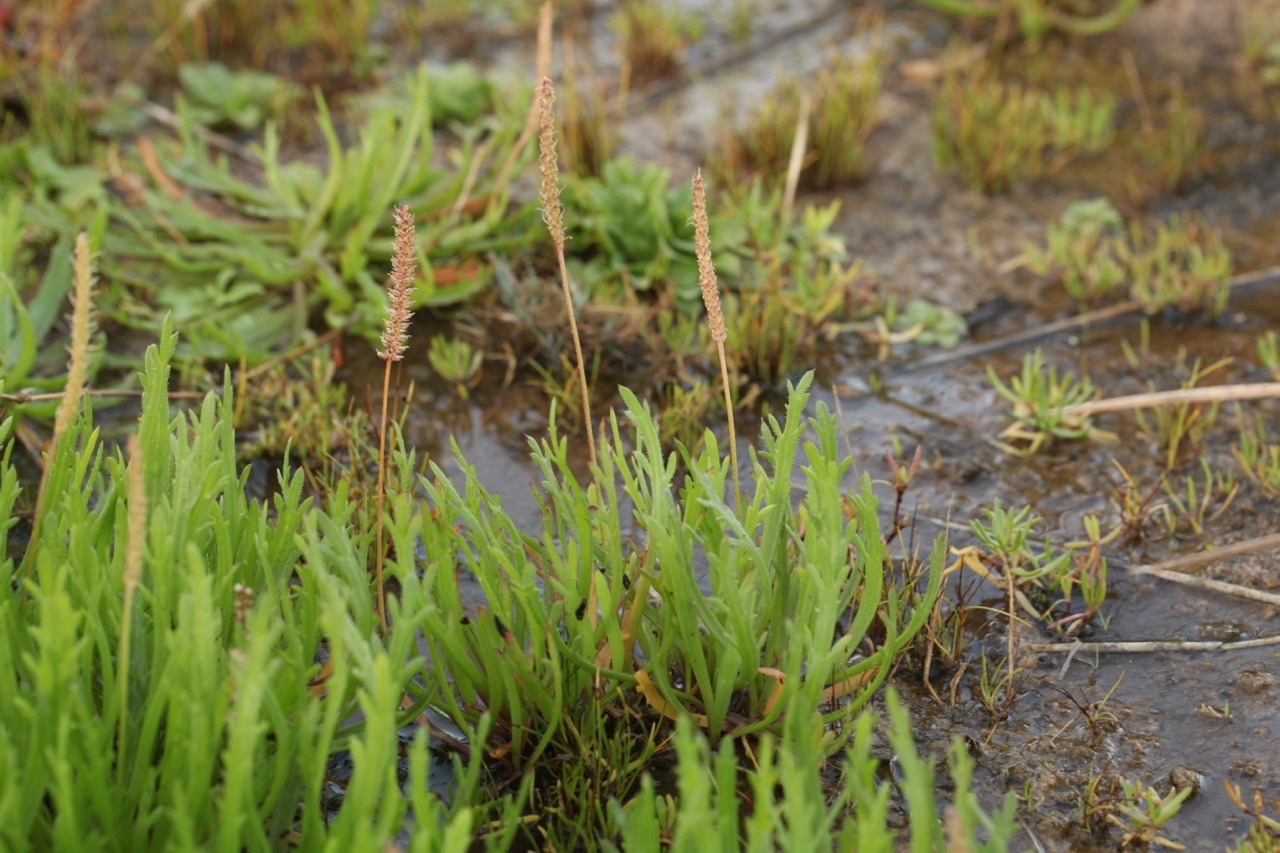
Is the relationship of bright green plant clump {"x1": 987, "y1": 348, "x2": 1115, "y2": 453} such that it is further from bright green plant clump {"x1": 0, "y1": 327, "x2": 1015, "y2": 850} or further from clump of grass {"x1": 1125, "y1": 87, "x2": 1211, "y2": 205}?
clump of grass {"x1": 1125, "y1": 87, "x2": 1211, "y2": 205}

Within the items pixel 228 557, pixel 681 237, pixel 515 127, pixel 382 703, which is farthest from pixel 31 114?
pixel 382 703

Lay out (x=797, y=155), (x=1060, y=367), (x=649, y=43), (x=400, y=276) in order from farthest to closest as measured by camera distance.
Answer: (x=649, y=43) → (x=797, y=155) → (x=1060, y=367) → (x=400, y=276)

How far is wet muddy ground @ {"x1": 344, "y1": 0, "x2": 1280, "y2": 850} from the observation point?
1.98 m

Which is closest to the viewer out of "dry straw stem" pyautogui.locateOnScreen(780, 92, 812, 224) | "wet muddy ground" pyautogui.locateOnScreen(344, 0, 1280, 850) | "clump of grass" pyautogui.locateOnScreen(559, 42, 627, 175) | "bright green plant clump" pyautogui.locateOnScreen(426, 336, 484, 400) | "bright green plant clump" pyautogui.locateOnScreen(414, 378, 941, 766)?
"bright green plant clump" pyautogui.locateOnScreen(414, 378, 941, 766)

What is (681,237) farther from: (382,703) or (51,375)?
(382,703)

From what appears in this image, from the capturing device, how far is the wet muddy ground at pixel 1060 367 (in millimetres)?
1981

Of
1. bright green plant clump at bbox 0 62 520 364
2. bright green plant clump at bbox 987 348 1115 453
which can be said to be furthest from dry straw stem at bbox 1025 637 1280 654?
bright green plant clump at bbox 0 62 520 364

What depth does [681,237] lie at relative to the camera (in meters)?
3.31

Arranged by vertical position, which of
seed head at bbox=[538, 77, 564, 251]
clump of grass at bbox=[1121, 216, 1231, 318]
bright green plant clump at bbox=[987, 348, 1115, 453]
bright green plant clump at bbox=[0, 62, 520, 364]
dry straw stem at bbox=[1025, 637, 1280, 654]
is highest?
seed head at bbox=[538, 77, 564, 251]

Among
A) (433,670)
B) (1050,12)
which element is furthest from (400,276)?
→ (1050,12)

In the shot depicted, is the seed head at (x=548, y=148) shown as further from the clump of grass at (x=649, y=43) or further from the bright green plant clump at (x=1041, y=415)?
the clump of grass at (x=649, y=43)

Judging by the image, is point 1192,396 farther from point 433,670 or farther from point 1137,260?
point 433,670

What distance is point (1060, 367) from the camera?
3.17 m

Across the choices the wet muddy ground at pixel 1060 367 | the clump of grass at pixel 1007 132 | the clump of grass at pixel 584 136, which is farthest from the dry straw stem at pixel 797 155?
the clump of grass at pixel 584 136
